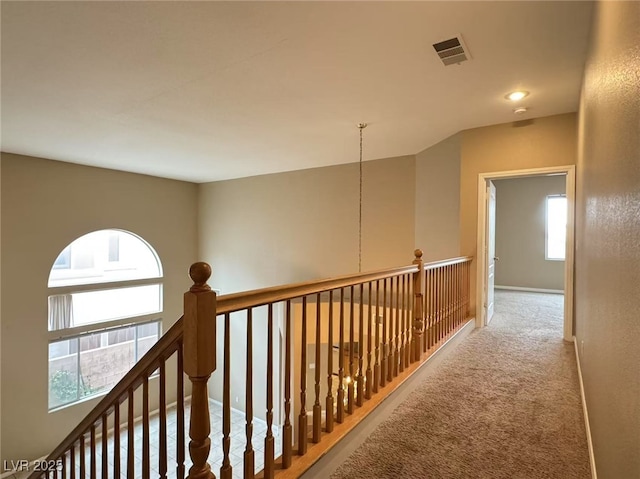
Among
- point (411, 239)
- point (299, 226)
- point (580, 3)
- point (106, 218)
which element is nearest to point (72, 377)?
point (106, 218)

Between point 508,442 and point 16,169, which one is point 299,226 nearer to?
point 16,169

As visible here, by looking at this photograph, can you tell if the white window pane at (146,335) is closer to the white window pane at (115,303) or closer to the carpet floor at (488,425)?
the white window pane at (115,303)

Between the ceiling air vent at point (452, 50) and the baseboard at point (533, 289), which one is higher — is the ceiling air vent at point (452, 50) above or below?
above

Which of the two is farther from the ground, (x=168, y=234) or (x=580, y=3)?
(x=580, y=3)

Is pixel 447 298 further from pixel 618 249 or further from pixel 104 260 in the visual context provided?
pixel 104 260

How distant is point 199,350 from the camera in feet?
4.03

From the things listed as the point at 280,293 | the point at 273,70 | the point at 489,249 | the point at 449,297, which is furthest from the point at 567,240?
the point at 280,293

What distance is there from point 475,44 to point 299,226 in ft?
15.1

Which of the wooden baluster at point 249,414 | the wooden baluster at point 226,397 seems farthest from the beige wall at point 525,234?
the wooden baluster at point 226,397

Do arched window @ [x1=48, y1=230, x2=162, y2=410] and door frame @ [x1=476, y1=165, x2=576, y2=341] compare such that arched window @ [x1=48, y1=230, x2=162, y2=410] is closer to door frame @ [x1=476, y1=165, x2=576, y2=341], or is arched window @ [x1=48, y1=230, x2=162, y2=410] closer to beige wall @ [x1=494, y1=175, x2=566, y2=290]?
door frame @ [x1=476, y1=165, x2=576, y2=341]

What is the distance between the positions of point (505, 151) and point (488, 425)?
10.5 ft

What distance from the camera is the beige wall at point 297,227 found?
5.60 metres

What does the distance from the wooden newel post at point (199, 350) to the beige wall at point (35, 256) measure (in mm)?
5833

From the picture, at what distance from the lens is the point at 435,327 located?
3.30 meters
